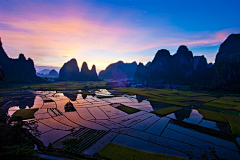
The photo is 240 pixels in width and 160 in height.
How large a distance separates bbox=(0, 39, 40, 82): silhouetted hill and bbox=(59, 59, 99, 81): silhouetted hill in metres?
42.0

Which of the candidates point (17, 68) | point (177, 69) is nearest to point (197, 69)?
point (177, 69)

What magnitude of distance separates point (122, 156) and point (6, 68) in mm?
115035

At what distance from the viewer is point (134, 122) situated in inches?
844

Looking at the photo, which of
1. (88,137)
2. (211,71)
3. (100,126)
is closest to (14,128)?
(88,137)

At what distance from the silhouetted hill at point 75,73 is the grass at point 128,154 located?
437 ft

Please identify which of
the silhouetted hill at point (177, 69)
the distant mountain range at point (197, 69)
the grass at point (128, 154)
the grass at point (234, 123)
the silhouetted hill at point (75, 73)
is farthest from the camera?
the silhouetted hill at point (75, 73)

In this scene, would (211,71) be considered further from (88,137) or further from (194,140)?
(88,137)

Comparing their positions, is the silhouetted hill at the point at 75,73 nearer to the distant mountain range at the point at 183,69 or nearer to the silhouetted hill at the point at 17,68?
the distant mountain range at the point at 183,69

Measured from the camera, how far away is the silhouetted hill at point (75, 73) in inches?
Result: 5694

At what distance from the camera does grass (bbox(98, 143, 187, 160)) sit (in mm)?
12094

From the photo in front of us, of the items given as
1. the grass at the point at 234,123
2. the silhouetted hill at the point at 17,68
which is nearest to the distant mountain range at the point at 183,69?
the silhouetted hill at the point at 17,68

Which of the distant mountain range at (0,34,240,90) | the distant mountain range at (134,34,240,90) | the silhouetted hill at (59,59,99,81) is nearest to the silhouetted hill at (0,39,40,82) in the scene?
the distant mountain range at (0,34,240,90)

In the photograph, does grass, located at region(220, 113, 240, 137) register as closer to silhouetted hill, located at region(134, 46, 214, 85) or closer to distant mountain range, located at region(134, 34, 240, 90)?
distant mountain range, located at region(134, 34, 240, 90)

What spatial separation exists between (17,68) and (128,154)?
390 feet
